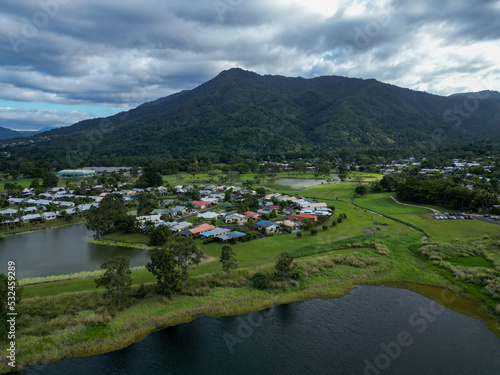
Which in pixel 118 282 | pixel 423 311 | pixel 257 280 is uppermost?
pixel 118 282

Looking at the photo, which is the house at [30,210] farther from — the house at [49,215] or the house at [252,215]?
the house at [252,215]

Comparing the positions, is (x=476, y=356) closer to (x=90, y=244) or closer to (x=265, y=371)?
(x=265, y=371)

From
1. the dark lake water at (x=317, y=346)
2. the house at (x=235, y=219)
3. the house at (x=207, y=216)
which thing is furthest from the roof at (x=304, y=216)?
the dark lake water at (x=317, y=346)

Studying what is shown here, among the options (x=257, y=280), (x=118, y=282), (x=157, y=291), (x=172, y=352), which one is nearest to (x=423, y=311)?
(x=257, y=280)

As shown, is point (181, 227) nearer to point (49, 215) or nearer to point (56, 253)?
point (56, 253)

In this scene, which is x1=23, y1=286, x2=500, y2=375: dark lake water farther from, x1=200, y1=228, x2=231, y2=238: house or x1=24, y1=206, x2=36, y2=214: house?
x1=24, y1=206, x2=36, y2=214: house

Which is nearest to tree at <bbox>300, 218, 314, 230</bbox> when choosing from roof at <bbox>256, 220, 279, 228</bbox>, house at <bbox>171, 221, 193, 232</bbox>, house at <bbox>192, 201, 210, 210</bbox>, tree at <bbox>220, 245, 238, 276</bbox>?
roof at <bbox>256, 220, 279, 228</bbox>
